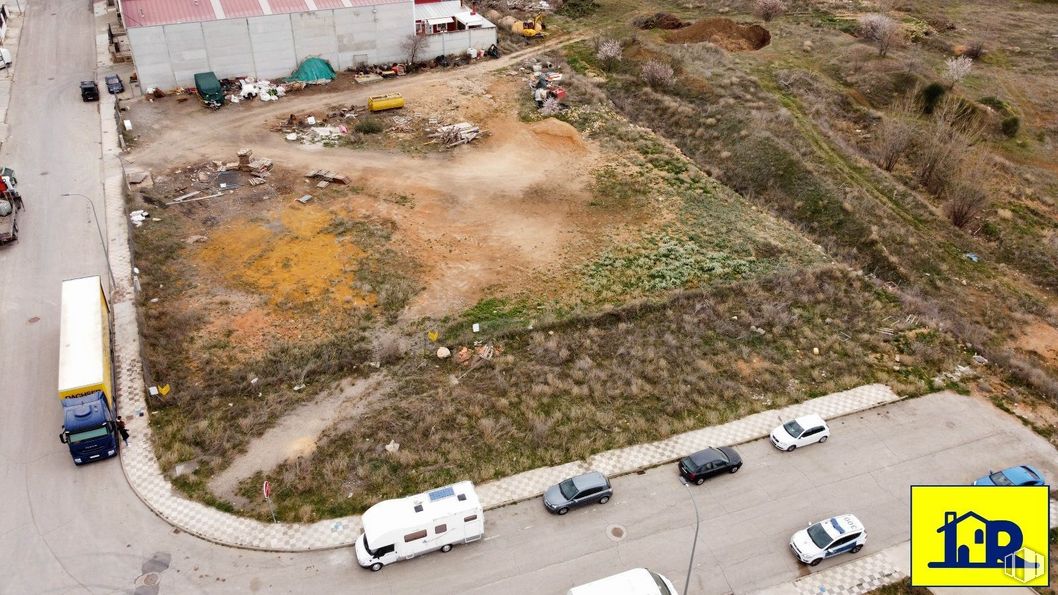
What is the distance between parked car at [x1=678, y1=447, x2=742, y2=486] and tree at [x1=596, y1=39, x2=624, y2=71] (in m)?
43.7

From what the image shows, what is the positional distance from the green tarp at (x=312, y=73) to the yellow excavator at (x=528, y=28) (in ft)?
66.8

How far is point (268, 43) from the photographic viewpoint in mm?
51125

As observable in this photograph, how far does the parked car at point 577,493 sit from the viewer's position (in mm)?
21844

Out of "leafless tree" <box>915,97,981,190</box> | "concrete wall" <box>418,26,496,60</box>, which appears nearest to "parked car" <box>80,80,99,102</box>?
"concrete wall" <box>418,26,496,60</box>

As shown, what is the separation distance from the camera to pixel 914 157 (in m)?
47.8

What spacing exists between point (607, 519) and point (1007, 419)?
17.4 metres

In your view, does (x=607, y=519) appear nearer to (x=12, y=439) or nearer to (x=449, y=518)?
(x=449, y=518)

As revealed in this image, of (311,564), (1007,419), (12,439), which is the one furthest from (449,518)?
(1007,419)

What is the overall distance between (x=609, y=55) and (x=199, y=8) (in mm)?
33699

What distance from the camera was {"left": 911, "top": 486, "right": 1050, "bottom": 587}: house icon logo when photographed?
20.3 metres

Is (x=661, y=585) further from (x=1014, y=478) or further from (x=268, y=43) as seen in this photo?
(x=268, y=43)

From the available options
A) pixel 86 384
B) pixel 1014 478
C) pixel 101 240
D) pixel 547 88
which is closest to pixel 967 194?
pixel 1014 478

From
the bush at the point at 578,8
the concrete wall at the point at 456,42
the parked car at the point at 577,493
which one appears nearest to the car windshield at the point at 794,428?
the parked car at the point at 577,493

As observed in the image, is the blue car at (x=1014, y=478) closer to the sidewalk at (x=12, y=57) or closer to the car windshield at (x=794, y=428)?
the car windshield at (x=794, y=428)
